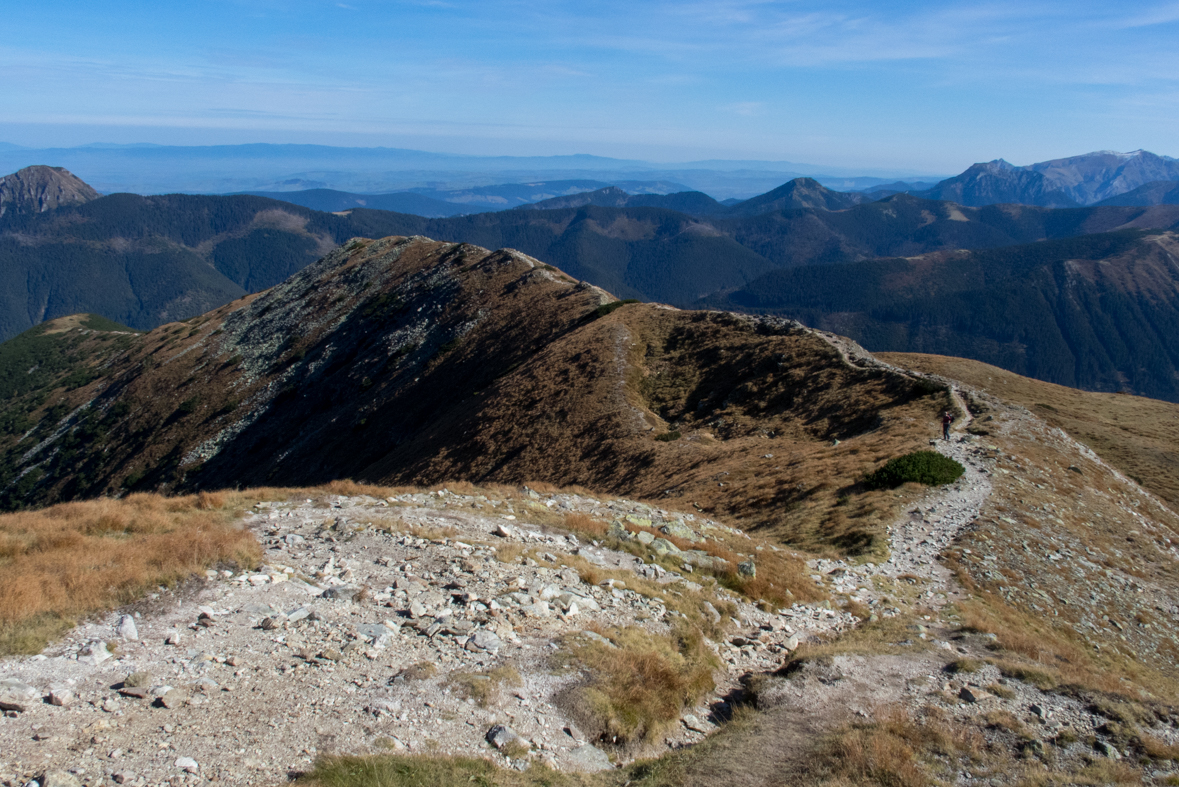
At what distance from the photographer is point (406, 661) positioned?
10273 millimetres

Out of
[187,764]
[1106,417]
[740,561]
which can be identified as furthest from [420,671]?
[1106,417]

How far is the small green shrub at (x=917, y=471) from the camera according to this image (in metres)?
23.5

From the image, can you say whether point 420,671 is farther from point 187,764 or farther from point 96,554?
point 96,554

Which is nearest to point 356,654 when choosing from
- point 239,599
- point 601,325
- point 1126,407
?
point 239,599

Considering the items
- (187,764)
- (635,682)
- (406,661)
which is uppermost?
(187,764)

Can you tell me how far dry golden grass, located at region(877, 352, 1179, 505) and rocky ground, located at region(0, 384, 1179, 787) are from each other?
2560cm

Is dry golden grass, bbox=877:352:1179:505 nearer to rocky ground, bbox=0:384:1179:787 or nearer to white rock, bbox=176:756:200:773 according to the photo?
rocky ground, bbox=0:384:1179:787

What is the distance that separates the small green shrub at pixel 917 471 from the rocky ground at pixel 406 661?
6.88m

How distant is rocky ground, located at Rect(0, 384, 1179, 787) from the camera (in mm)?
7914

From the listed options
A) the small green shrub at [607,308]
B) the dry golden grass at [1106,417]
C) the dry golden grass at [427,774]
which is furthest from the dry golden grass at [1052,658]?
the small green shrub at [607,308]

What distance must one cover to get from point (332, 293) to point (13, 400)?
349ft

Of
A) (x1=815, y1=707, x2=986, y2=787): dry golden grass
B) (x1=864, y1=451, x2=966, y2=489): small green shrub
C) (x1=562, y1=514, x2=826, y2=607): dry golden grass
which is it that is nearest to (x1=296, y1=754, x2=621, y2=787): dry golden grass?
(x1=815, y1=707, x2=986, y2=787): dry golden grass

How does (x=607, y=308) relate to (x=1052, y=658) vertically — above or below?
above

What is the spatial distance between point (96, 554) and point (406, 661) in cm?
727
